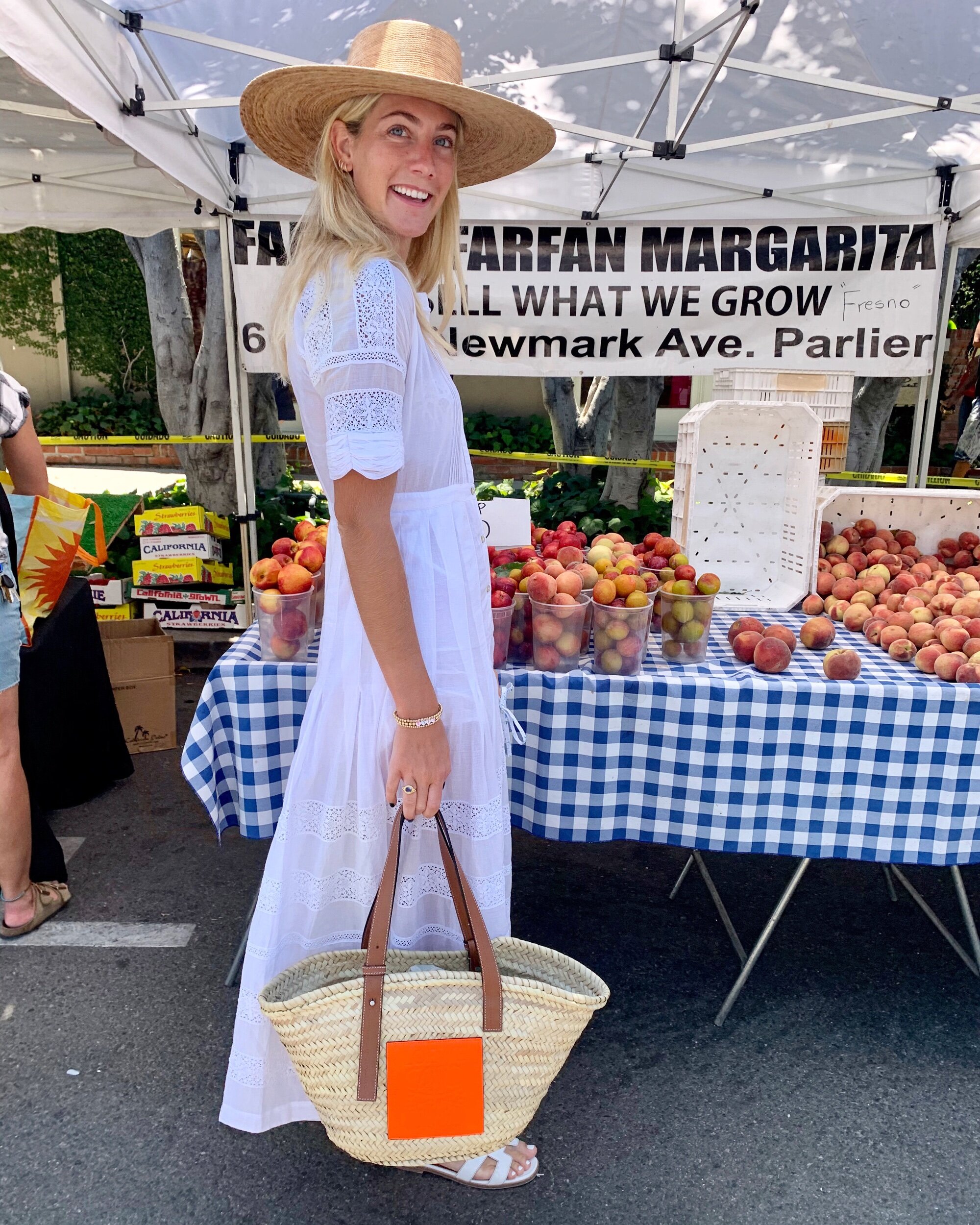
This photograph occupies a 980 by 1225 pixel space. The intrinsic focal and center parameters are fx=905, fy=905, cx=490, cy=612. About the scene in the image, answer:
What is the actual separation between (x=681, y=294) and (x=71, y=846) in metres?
3.75

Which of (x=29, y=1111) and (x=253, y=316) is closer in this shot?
(x=29, y=1111)

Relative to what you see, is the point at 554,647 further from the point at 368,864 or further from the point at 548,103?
the point at 548,103

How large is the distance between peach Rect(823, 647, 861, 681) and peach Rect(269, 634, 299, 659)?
1.31 m

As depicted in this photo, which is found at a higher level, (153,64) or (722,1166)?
(153,64)

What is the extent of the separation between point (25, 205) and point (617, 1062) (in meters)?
4.41

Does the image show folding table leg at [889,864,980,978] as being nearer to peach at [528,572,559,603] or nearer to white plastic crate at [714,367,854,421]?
peach at [528,572,559,603]

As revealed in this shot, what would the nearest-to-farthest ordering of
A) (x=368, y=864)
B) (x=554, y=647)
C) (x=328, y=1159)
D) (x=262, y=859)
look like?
(x=368, y=864), (x=328, y=1159), (x=554, y=647), (x=262, y=859)

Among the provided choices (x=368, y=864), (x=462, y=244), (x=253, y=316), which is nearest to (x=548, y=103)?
(x=462, y=244)

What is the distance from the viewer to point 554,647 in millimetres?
2266

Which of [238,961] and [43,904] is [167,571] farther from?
[238,961]

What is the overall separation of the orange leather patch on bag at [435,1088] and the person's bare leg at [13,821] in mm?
1671

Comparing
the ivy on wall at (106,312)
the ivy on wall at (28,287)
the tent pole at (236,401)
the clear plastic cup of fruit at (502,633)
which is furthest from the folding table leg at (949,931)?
the ivy on wall at (28,287)

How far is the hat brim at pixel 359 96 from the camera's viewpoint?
4.63 ft

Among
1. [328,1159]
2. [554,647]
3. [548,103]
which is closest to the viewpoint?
[328,1159]
